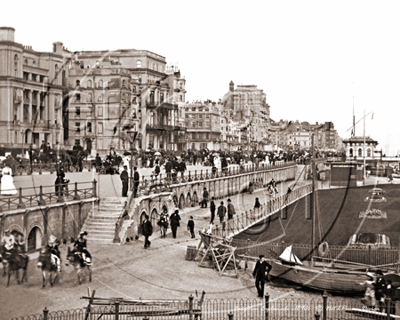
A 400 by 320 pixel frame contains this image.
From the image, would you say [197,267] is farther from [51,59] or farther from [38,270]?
[51,59]

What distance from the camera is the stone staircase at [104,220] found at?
2403 cm

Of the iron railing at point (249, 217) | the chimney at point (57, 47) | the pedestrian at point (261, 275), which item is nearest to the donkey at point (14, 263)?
the pedestrian at point (261, 275)

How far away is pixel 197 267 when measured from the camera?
21047 millimetres

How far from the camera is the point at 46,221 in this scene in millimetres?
22109

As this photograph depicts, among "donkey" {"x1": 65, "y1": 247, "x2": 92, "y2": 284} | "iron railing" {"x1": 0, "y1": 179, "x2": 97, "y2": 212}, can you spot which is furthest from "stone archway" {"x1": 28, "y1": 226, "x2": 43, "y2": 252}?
"donkey" {"x1": 65, "y1": 247, "x2": 92, "y2": 284}

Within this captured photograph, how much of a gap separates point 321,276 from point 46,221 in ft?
38.3

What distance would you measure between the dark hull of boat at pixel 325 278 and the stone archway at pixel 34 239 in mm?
10076

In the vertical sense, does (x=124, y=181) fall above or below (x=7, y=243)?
above

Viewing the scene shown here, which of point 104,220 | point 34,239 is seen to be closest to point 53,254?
point 34,239

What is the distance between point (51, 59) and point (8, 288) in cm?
5995

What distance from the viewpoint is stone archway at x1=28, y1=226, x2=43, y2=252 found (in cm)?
2111

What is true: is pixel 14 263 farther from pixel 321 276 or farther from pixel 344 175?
pixel 344 175

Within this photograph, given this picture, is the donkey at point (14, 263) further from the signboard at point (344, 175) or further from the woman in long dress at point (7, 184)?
the signboard at point (344, 175)

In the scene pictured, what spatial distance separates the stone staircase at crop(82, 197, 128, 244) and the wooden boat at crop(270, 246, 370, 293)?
839 centimetres
